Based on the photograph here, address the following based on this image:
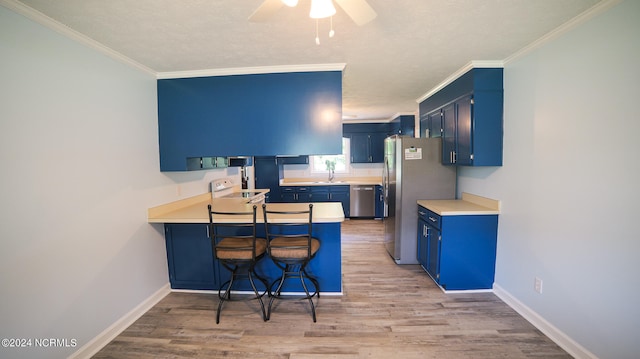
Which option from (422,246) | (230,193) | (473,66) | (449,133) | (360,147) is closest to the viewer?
(473,66)

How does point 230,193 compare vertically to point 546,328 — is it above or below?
above

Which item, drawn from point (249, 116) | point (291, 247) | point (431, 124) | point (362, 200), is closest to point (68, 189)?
point (249, 116)

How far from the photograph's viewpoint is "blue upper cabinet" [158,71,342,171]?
2488 millimetres

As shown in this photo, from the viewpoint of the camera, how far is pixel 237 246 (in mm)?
2172

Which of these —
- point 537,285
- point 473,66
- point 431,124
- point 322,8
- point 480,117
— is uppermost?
point 473,66

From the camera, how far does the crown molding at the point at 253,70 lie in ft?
7.97

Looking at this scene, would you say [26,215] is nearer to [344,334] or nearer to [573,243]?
[344,334]

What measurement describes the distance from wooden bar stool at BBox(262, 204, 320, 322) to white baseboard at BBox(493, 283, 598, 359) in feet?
6.39

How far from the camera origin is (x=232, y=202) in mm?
3148

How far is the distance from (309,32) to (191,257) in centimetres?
258

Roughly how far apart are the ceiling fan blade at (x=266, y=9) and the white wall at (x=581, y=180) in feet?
7.00

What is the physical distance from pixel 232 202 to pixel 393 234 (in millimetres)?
2350

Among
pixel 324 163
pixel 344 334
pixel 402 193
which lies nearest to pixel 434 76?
pixel 402 193

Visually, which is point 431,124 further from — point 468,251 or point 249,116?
point 249,116
